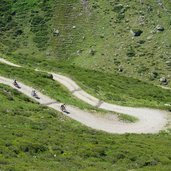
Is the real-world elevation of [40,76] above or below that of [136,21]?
below

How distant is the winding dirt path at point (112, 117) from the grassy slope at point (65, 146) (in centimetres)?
341

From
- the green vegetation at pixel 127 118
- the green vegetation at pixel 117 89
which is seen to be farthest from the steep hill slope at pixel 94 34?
the green vegetation at pixel 127 118

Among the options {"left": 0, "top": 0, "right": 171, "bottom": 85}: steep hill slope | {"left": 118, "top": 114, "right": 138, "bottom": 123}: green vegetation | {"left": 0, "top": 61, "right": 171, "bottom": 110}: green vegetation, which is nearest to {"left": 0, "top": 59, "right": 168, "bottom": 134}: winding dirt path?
{"left": 118, "top": 114, "right": 138, "bottom": 123}: green vegetation

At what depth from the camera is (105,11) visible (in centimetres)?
14438

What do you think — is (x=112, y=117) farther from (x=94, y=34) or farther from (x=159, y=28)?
(x=94, y=34)

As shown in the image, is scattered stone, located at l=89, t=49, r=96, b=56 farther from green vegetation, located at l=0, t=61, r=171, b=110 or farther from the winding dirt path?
the winding dirt path

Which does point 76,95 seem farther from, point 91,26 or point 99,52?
point 91,26

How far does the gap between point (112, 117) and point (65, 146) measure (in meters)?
23.0

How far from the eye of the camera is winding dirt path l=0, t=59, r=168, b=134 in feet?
189

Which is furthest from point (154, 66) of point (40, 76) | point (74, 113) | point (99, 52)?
point (74, 113)

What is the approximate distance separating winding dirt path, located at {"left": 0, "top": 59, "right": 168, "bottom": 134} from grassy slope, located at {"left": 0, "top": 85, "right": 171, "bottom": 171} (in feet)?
11.2

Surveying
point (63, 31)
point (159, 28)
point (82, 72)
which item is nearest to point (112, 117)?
point (82, 72)

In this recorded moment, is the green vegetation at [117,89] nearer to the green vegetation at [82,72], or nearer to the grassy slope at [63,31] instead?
the green vegetation at [82,72]

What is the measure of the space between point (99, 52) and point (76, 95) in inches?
2206
